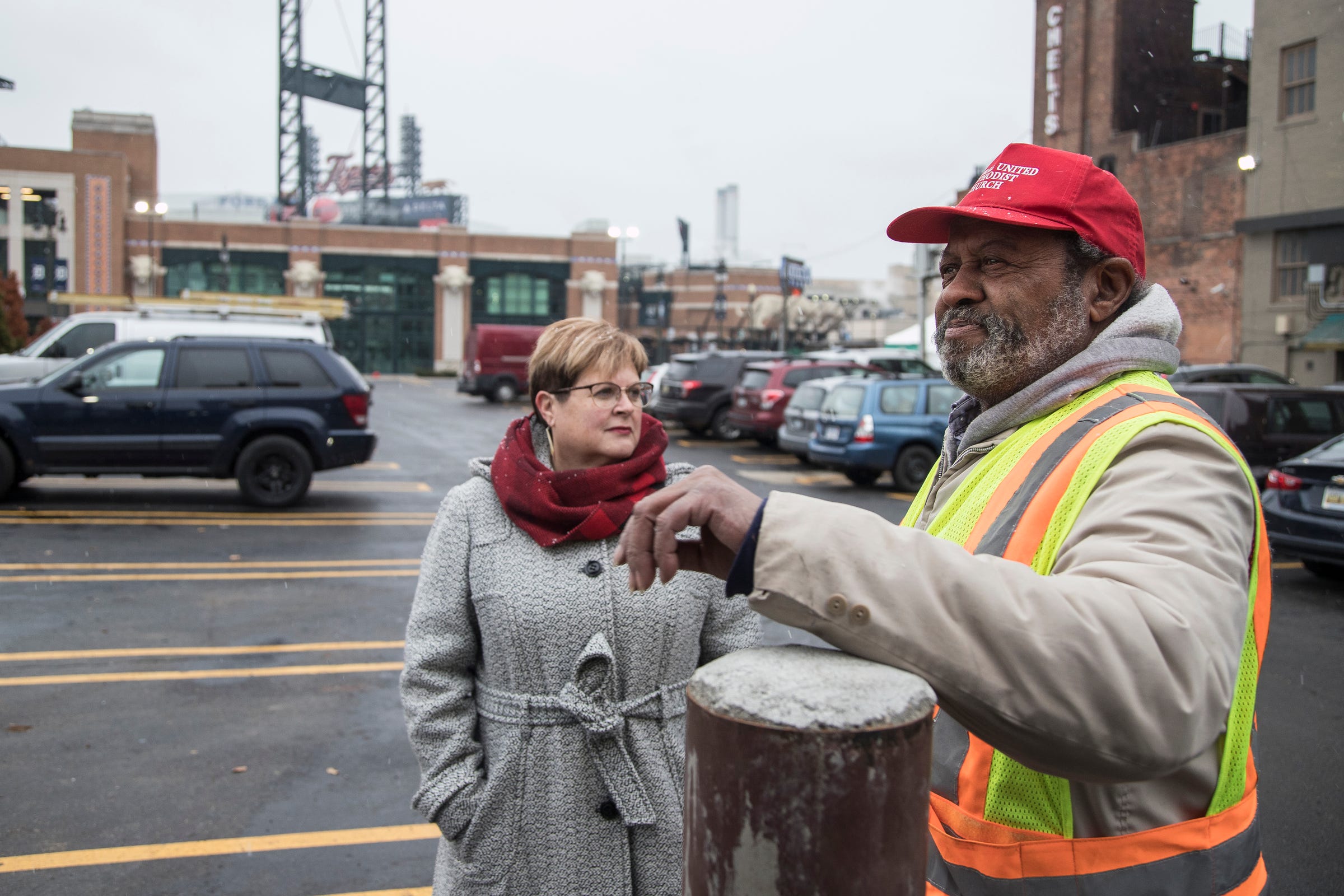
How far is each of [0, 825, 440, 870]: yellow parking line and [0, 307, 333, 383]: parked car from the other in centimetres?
1110

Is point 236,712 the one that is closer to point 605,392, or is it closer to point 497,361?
point 605,392

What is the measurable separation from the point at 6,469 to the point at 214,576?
4.48m

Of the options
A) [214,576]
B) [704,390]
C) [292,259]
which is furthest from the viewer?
[292,259]

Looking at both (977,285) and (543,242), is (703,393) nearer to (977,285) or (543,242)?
(977,285)

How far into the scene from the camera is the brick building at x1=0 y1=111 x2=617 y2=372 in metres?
54.8

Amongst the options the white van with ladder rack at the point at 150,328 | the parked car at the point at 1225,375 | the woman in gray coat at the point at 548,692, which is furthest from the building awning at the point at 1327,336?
the woman in gray coat at the point at 548,692

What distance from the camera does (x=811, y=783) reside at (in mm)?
1025

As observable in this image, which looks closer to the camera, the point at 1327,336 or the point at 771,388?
the point at 771,388

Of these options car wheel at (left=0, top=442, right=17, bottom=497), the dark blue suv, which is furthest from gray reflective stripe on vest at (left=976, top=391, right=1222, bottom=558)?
car wheel at (left=0, top=442, right=17, bottom=497)

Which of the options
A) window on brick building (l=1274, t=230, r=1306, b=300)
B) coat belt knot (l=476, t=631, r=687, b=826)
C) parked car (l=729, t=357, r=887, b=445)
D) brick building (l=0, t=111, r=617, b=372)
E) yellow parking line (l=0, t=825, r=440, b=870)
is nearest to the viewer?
coat belt knot (l=476, t=631, r=687, b=826)

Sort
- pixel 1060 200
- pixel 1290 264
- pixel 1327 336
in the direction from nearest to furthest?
pixel 1060 200 < pixel 1327 336 < pixel 1290 264

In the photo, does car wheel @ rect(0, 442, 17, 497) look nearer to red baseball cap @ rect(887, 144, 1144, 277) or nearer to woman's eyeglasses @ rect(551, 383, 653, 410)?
woman's eyeglasses @ rect(551, 383, 653, 410)

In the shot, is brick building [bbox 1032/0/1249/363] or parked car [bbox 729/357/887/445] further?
brick building [bbox 1032/0/1249/363]

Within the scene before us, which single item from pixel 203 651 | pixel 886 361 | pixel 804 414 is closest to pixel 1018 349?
pixel 203 651
